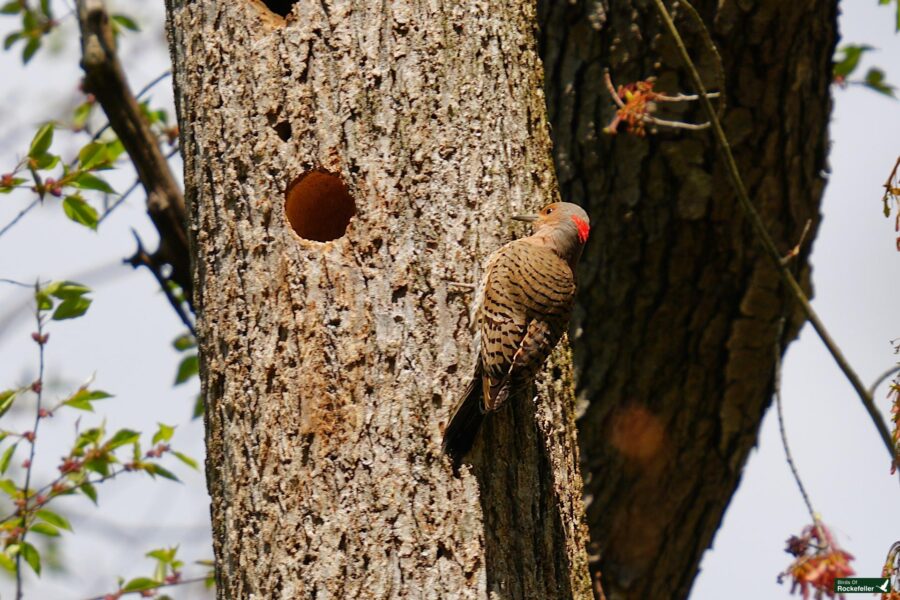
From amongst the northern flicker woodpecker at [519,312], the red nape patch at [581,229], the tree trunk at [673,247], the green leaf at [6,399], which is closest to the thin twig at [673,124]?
the tree trunk at [673,247]

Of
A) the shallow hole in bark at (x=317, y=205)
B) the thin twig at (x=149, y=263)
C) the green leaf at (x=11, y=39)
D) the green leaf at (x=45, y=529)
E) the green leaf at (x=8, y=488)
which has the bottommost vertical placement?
the green leaf at (x=45, y=529)

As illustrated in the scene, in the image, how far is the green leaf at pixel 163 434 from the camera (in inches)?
197

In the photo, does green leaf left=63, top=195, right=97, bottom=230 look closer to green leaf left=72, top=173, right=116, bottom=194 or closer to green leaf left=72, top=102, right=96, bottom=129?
green leaf left=72, top=173, right=116, bottom=194

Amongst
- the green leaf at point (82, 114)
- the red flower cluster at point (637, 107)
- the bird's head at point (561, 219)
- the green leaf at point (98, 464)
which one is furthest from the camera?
the green leaf at point (82, 114)

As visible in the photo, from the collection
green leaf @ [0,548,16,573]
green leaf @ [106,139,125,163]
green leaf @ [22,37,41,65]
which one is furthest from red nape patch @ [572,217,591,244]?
green leaf @ [22,37,41,65]

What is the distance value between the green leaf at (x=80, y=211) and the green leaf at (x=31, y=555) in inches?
53.1

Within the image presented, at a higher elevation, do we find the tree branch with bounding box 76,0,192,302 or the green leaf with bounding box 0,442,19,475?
the tree branch with bounding box 76,0,192,302

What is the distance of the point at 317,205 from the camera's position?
349 cm

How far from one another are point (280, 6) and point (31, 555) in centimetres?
257

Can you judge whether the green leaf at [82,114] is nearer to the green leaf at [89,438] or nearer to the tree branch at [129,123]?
the tree branch at [129,123]

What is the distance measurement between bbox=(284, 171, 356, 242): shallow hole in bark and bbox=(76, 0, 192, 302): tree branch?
111 cm

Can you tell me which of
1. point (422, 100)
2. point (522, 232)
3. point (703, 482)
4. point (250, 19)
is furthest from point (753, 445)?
point (250, 19)

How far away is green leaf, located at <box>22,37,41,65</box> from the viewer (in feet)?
19.8

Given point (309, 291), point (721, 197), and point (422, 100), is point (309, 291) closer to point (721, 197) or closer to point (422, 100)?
point (422, 100)
